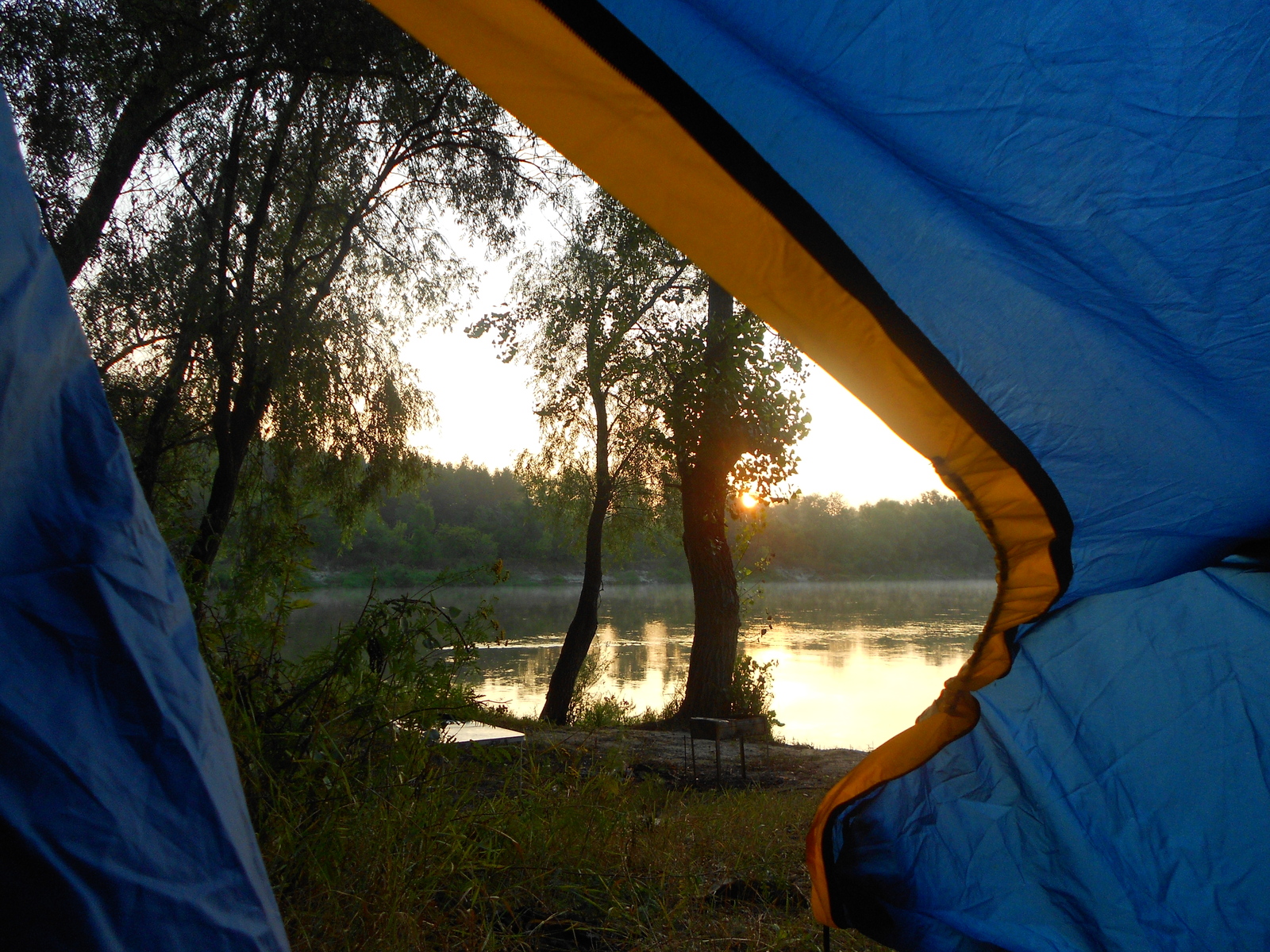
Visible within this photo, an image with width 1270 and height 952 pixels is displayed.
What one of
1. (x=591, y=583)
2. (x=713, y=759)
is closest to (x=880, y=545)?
(x=591, y=583)

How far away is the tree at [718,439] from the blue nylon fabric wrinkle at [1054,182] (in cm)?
655

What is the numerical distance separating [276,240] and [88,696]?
5.83 meters

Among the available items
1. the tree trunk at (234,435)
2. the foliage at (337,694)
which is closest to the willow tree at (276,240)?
the tree trunk at (234,435)

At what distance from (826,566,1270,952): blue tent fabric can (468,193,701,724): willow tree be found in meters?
6.62

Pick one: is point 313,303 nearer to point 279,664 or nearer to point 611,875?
point 279,664

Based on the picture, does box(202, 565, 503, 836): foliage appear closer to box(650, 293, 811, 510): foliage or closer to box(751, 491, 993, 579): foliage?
box(650, 293, 811, 510): foliage

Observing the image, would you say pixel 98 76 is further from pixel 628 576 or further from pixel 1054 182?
pixel 628 576

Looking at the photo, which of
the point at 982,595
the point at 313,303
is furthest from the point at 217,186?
the point at 982,595

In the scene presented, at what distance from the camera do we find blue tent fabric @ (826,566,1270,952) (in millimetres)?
1396

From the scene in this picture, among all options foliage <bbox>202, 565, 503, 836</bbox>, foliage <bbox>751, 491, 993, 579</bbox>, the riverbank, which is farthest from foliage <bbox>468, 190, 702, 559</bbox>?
foliage <bbox>751, 491, 993, 579</bbox>

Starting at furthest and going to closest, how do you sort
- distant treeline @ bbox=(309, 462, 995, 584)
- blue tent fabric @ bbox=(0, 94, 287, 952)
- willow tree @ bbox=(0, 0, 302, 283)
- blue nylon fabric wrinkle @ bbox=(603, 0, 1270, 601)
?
distant treeline @ bbox=(309, 462, 995, 584) < willow tree @ bbox=(0, 0, 302, 283) < blue nylon fabric wrinkle @ bbox=(603, 0, 1270, 601) < blue tent fabric @ bbox=(0, 94, 287, 952)

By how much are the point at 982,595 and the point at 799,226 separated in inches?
1433

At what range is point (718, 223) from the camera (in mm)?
1210

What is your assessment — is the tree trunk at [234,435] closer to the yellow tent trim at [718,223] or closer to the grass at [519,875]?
the grass at [519,875]
